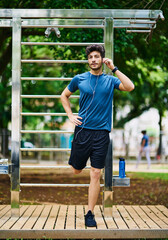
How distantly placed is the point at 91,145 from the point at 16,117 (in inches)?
52.3

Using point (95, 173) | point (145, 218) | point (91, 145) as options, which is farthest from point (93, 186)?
point (145, 218)

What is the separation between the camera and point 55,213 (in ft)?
19.2

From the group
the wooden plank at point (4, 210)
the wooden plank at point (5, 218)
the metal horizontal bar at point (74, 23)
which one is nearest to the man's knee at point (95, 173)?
the wooden plank at point (5, 218)

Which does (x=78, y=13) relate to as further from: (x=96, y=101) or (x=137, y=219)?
(x=137, y=219)

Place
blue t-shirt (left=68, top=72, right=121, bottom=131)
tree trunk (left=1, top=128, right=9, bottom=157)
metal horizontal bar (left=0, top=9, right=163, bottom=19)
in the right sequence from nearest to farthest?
blue t-shirt (left=68, top=72, right=121, bottom=131)
metal horizontal bar (left=0, top=9, right=163, bottom=19)
tree trunk (left=1, top=128, right=9, bottom=157)

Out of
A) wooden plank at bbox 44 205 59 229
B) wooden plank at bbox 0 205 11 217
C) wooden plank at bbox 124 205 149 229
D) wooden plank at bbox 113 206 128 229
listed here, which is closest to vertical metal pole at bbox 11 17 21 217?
wooden plank at bbox 0 205 11 217

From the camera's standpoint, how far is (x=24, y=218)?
18.0ft

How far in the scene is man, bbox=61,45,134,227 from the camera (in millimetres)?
4867

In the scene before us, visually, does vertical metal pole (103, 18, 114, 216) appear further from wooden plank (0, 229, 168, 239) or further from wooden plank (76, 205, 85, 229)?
wooden plank (0, 229, 168, 239)

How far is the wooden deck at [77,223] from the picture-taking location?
4719mm

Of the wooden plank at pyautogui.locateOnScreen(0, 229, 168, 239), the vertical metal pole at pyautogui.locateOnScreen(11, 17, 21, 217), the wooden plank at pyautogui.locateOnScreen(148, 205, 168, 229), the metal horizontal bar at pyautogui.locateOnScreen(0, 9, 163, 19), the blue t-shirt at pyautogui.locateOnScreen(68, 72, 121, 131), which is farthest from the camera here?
the metal horizontal bar at pyautogui.locateOnScreen(0, 9, 163, 19)

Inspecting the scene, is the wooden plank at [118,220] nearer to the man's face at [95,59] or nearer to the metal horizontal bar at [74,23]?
the man's face at [95,59]

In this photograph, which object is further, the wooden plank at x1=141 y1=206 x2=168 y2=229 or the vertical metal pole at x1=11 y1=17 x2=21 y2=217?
the vertical metal pole at x1=11 y1=17 x2=21 y2=217

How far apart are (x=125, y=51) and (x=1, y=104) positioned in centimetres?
1150
